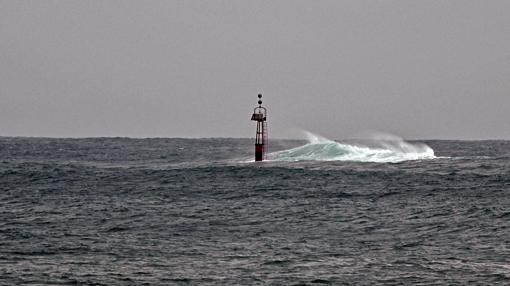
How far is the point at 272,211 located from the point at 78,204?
998 centimetres

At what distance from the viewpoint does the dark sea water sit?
83.3 ft

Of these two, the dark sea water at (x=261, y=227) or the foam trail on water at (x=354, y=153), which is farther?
the foam trail on water at (x=354, y=153)

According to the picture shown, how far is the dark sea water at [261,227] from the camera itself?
83.3ft

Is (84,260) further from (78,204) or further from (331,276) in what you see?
(78,204)

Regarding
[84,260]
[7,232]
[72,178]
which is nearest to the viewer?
[84,260]

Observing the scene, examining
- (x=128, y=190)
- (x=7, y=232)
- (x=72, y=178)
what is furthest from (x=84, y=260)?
(x=72, y=178)

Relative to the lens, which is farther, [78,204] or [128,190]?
[128,190]

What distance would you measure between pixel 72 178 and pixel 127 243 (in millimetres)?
28734

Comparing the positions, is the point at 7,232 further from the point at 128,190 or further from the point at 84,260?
the point at 128,190

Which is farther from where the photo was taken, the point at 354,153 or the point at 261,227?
the point at 354,153

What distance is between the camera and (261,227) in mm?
34719

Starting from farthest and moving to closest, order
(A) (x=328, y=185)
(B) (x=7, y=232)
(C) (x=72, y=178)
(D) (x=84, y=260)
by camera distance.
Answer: (C) (x=72, y=178) < (A) (x=328, y=185) < (B) (x=7, y=232) < (D) (x=84, y=260)

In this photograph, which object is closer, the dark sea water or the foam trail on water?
the dark sea water

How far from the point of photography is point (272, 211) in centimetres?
3959
